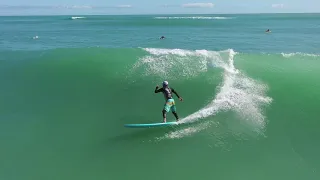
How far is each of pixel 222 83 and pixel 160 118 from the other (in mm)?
4370

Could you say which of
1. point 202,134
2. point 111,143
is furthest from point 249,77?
point 111,143

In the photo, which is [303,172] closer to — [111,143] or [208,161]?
[208,161]

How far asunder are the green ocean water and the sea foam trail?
2.0 inches

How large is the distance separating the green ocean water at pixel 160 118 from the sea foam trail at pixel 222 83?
0.16ft

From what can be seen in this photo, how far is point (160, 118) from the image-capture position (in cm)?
1053

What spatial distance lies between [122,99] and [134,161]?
4.58m

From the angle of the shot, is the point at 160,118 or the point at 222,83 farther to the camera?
the point at 222,83

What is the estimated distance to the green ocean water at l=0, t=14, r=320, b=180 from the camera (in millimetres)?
7887

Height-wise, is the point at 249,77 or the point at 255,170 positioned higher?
the point at 249,77

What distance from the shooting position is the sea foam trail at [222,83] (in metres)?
10.2

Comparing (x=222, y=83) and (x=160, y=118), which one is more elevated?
(x=222, y=83)

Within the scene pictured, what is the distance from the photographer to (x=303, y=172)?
7.56 m

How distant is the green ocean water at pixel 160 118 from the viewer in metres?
7.89

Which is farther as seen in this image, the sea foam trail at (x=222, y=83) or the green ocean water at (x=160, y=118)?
the sea foam trail at (x=222, y=83)
